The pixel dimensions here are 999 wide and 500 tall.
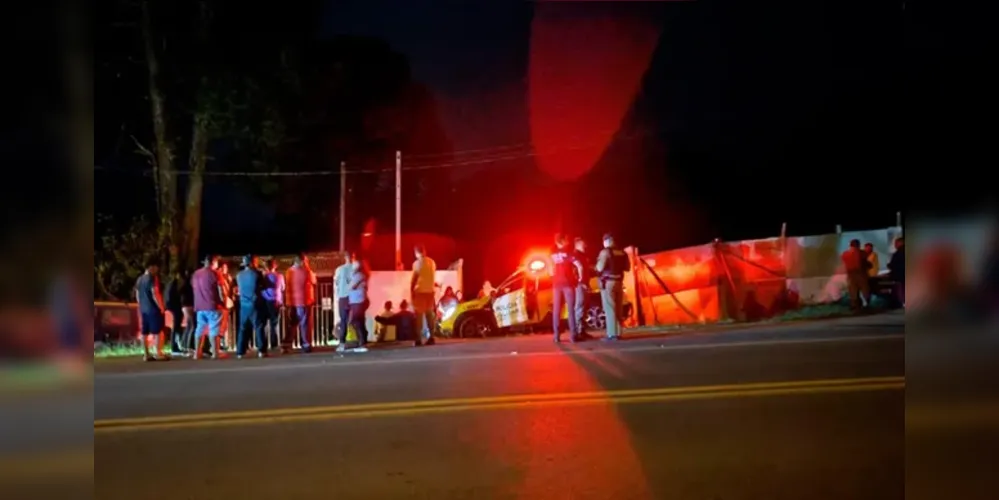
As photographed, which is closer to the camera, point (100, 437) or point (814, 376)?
point (100, 437)

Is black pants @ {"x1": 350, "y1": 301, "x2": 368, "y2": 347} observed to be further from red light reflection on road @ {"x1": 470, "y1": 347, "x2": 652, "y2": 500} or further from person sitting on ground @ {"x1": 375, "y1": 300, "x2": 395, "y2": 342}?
red light reflection on road @ {"x1": 470, "y1": 347, "x2": 652, "y2": 500}

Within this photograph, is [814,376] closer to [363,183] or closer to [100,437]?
[100,437]

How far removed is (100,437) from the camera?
6.29 m

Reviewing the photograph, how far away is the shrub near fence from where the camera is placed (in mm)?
14961

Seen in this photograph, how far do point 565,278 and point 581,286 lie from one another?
264 millimetres

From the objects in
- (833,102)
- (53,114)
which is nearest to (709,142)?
(833,102)

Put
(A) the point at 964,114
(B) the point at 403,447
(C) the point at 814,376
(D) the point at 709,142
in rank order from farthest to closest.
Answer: (D) the point at 709,142 → (C) the point at 814,376 → (B) the point at 403,447 → (A) the point at 964,114

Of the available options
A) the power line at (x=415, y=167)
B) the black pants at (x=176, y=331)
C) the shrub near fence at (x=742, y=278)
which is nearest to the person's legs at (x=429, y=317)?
the black pants at (x=176, y=331)

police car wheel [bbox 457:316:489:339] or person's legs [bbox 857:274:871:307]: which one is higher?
person's legs [bbox 857:274:871:307]

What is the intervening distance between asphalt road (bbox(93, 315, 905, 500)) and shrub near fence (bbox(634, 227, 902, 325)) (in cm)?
482

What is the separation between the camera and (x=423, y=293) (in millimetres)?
12391

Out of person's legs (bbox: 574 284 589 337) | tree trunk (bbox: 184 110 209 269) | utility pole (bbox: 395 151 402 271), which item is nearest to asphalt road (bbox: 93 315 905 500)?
person's legs (bbox: 574 284 589 337)

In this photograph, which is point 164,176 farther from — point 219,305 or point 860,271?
point 860,271

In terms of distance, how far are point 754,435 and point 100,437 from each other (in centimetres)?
464
